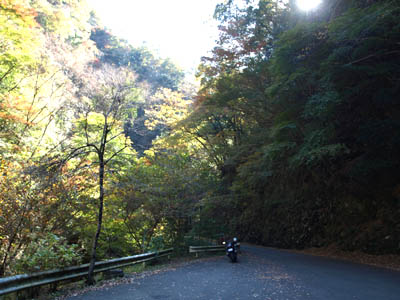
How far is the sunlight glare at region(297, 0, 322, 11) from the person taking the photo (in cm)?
1586

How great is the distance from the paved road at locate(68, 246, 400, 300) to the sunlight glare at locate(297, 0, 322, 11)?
12.9 meters

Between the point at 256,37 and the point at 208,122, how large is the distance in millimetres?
7630

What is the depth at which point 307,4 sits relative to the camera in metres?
16.4

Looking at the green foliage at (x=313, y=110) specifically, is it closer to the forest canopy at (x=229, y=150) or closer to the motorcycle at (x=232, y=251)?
the forest canopy at (x=229, y=150)

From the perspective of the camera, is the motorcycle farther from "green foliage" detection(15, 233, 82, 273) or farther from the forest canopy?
"green foliage" detection(15, 233, 82, 273)

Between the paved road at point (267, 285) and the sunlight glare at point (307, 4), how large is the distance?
1288 centimetres

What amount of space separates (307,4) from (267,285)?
14827mm

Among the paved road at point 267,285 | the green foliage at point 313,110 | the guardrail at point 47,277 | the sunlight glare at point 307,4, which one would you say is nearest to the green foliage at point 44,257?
the guardrail at point 47,277

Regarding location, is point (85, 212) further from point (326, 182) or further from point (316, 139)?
point (326, 182)

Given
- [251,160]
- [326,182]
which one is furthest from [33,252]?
[326,182]

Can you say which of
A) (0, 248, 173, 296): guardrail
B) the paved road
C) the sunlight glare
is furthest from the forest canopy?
the paved road

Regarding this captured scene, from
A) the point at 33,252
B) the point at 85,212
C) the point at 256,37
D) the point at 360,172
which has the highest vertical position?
the point at 256,37

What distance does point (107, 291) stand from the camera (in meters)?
7.12

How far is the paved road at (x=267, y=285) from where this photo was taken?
6.35 metres
